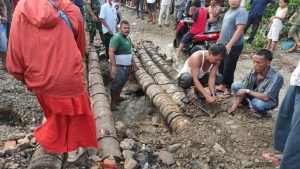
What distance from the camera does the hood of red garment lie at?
101 inches

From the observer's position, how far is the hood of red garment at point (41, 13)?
2.57 m

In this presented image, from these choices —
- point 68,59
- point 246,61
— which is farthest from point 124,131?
point 246,61

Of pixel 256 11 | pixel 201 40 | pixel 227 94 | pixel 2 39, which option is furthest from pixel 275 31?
pixel 2 39

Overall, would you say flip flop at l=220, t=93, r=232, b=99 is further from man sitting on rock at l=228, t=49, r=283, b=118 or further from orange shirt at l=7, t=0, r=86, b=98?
orange shirt at l=7, t=0, r=86, b=98

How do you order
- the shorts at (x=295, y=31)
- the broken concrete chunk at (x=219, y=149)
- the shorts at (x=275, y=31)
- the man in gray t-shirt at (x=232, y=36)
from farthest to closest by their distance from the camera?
the shorts at (x=275, y=31)
the shorts at (x=295, y=31)
the man in gray t-shirt at (x=232, y=36)
the broken concrete chunk at (x=219, y=149)

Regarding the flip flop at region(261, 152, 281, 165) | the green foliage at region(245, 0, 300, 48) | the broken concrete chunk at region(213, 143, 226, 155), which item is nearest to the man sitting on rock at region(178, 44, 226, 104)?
the broken concrete chunk at region(213, 143, 226, 155)

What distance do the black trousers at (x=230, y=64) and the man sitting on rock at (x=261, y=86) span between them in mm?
651

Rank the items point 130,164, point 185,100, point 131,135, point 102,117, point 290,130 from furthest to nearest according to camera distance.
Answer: point 185,100
point 102,117
point 131,135
point 130,164
point 290,130

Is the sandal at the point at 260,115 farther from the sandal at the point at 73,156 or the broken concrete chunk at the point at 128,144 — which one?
the sandal at the point at 73,156

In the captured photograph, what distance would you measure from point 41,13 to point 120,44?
289 cm

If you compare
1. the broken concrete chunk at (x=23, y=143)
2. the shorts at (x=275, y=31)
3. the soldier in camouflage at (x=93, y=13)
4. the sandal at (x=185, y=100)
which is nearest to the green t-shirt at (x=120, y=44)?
the sandal at (x=185, y=100)

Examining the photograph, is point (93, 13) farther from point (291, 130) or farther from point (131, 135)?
point (291, 130)

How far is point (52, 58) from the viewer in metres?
2.69

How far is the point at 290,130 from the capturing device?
10.5 ft
